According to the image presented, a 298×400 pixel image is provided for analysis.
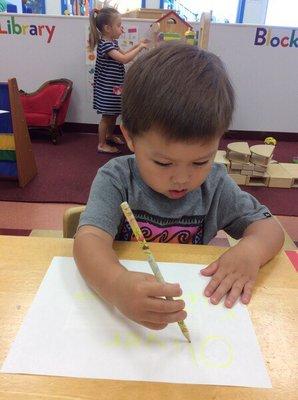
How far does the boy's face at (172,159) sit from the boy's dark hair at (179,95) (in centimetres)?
1

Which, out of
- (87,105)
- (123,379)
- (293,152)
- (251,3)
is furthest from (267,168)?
(251,3)

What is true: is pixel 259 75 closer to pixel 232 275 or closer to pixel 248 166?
pixel 248 166

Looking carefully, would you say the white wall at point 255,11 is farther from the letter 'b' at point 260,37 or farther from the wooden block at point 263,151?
the wooden block at point 263,151

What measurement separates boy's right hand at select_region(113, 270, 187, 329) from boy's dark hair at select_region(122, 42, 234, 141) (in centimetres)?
23

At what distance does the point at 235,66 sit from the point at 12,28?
73.1 inches

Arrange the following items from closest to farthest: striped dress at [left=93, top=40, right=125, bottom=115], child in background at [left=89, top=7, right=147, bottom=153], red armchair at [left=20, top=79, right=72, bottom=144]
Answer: child in background at [left=89, top=7, right=147, bottom=153], striped dress at [left=93, top=40, right=125, bottom=115], red armchair at [left=20, top=79, right=72, bottom=144]

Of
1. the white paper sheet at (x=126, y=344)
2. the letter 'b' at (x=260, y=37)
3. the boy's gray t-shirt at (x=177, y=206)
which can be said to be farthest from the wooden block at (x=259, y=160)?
the white paper sheet at (x=126, y=344)

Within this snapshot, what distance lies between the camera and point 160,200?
0.76m

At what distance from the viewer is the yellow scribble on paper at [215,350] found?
42 centimetres

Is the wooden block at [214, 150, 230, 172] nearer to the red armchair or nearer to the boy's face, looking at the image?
the red armchair

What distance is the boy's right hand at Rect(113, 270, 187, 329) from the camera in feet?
1.44

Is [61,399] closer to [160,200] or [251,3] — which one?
[160,200]

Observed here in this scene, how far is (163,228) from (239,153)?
1.78 meters

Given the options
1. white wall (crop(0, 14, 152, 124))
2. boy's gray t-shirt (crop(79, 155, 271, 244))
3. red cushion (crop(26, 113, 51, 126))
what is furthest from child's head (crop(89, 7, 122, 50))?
boy's gray t-shirt (crop(79, 155, 271, 244))
